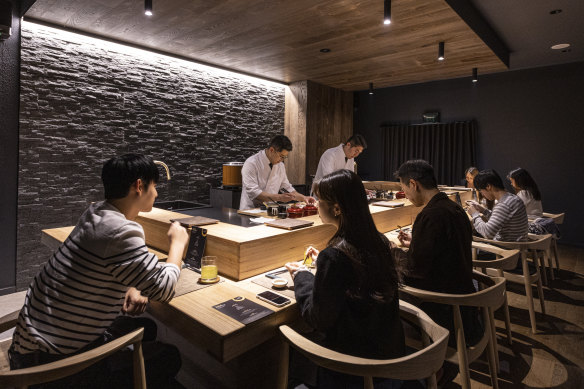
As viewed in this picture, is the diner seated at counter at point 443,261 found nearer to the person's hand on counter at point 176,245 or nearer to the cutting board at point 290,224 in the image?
the cutting board at point 290,224

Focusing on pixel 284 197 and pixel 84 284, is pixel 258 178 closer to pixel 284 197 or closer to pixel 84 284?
pixel 284 197

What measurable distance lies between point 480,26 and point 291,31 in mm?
2234

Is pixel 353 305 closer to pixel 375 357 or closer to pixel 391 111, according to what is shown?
pixel 375 357

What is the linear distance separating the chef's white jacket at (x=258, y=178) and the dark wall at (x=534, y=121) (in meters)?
4.42

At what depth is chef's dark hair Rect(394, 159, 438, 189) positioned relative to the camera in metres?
2.18

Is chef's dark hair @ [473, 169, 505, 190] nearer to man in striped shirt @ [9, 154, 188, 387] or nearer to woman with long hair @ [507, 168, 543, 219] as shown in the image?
woman with long hair @ [507, 168, 543, 219]

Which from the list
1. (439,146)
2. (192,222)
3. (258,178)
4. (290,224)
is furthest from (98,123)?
(439,146)

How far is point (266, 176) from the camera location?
424cm

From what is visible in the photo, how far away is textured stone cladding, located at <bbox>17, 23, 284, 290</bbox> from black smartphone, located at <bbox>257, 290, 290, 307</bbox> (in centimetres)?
336

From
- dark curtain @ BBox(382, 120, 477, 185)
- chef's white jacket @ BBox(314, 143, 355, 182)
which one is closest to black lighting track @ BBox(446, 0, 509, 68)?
dark curtain @ BBox(382, 120, 477, 185)

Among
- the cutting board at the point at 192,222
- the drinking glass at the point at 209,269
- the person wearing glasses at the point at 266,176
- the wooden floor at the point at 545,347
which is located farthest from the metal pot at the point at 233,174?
the wooden floor at the point at 545,347

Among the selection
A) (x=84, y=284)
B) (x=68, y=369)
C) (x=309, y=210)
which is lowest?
(x=68, y=369)

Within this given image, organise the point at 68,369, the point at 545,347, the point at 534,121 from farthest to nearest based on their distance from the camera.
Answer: the point at 534,121
the point at 545,347
the point at 68,369

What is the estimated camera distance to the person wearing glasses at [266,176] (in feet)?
12.5
